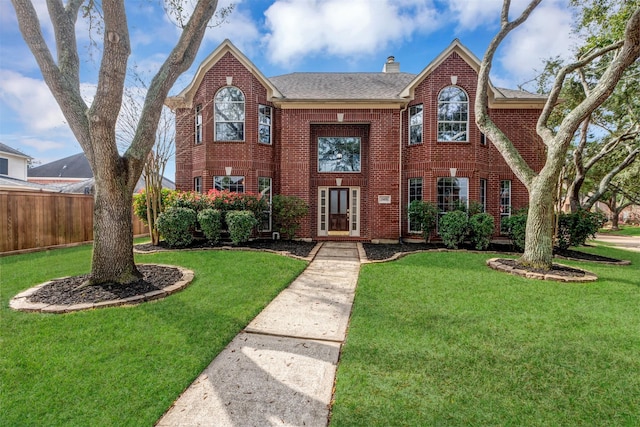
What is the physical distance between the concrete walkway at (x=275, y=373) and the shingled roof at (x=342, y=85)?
9.19 meters

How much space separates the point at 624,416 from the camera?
7.06ft

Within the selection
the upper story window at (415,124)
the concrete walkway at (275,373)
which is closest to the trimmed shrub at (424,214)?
the upper story window at (415,124)

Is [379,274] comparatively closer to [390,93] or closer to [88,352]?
[88,352]

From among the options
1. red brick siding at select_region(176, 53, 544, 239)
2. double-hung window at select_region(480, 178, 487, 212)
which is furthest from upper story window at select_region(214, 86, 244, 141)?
double-hung window at select_region(480, 178, 487, 212)

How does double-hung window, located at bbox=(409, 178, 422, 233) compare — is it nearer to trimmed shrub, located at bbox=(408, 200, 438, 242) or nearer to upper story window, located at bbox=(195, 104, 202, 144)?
trimmed shrub, located at bbox=(408, 200, 438, 242)

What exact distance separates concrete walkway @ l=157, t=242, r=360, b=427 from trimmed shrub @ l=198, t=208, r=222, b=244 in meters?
5.23

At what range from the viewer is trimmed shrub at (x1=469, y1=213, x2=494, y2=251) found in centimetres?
923

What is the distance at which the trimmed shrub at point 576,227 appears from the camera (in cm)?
890

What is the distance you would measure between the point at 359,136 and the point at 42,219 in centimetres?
1144

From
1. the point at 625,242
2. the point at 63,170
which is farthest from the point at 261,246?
the point at 63,170

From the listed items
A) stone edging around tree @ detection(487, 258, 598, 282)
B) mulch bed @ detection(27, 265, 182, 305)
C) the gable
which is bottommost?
stone edging around tree @ detection(487, 258, 598, 282)

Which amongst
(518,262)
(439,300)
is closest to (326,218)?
(518,262)

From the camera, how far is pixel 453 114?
11.0 metres

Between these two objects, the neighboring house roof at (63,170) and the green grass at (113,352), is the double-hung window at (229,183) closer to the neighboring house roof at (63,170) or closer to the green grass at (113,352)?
the green grass at (113,352)
